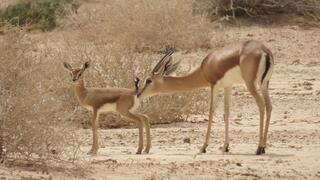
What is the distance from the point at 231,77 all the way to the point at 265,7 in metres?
15.8

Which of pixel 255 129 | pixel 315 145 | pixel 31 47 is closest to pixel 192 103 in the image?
pixel 255 129

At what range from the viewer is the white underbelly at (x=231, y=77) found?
12016 millimetres

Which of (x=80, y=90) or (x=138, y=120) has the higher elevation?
(x=80, y=90)

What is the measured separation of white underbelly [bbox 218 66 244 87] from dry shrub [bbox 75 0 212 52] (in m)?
9.69

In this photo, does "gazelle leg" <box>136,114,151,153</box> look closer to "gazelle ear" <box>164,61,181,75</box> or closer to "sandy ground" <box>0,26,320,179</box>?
"sandy ground" <box>0,26,320,179</box>

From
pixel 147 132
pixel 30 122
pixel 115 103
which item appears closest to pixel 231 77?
pixel 147 132

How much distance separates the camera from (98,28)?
2222 centimetres

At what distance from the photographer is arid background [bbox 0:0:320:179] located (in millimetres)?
9828

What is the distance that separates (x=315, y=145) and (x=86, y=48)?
A: 15.1ft

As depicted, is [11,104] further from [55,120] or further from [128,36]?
[128,36]

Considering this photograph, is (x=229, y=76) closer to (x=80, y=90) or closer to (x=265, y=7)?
(x=80, y=90)

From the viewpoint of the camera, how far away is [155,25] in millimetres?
22391

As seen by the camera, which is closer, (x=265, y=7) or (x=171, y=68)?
(x=171, y=68)

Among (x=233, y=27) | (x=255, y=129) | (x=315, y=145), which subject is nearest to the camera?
(x=315, y=145)
